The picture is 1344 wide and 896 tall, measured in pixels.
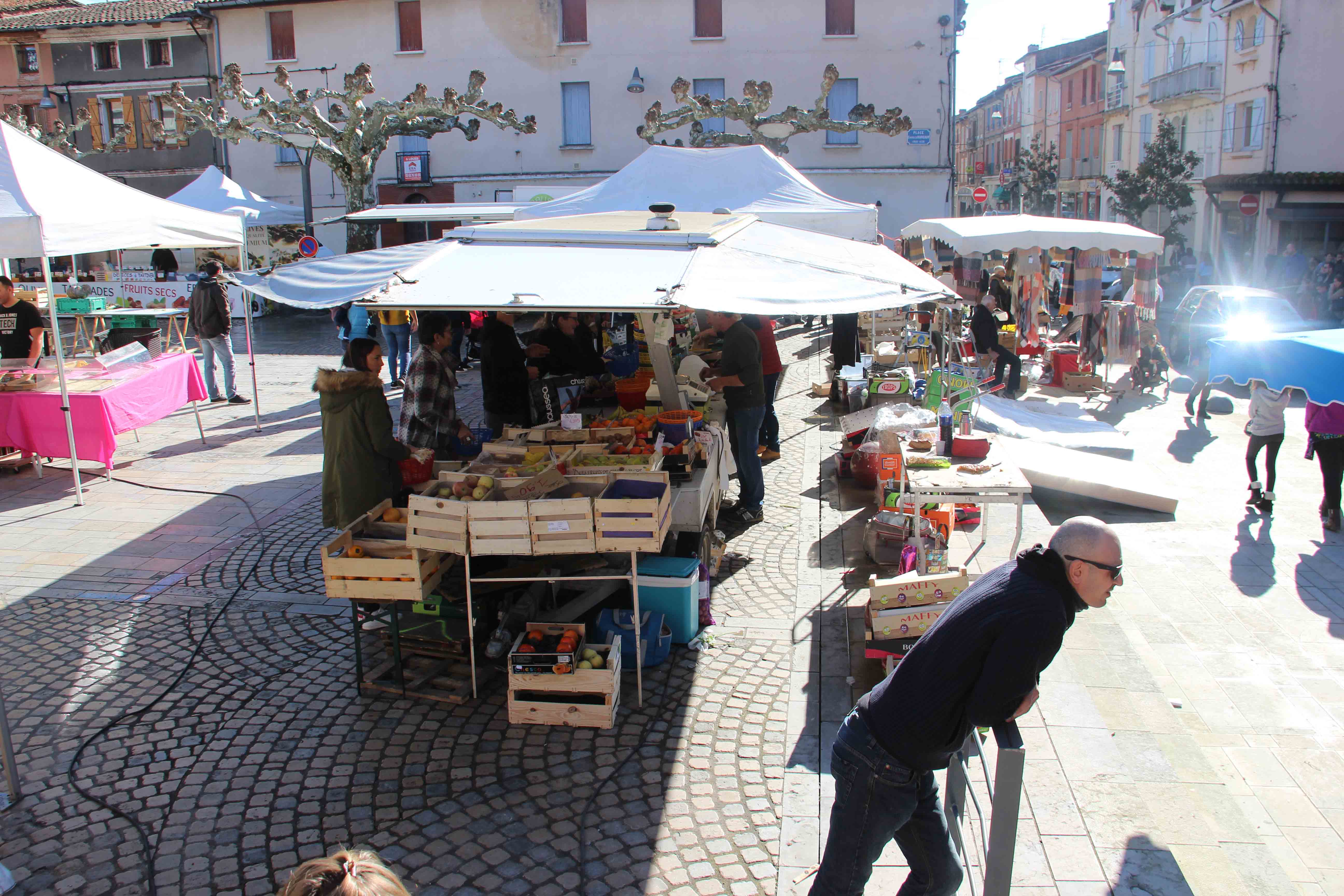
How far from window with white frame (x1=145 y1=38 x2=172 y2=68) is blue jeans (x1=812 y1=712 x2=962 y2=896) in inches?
1509

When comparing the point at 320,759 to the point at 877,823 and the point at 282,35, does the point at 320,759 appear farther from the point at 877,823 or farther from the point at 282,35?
the point at 282,35

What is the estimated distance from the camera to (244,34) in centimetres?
3148

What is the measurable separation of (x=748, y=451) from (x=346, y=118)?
1992 centimetres

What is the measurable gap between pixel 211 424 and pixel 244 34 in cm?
2563

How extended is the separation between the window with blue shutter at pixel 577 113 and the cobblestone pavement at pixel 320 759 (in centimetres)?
2557

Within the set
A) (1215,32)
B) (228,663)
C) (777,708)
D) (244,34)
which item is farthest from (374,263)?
(1215,32)

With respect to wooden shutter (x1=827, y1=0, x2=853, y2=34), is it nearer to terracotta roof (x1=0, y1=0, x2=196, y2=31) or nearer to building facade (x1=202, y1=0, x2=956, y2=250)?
building facade (x1=202, y1=0, x2=956, y2=250)

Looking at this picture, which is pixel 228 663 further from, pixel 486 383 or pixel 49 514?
pixel 49 514

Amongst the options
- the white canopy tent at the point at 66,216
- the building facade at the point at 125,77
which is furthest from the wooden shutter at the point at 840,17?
the white canopy tent at the point at 66,216

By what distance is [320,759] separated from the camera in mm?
4469

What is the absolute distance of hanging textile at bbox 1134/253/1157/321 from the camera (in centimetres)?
1462

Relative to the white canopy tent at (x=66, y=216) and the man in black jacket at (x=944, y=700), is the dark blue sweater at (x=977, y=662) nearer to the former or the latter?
the man in black jacket at (x=944, y=700)

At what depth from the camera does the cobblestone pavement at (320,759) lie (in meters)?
3.76

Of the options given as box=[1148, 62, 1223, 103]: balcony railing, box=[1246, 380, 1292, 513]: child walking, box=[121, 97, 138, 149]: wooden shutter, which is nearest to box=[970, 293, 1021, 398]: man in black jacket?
box=[1246, 380, 1292, 513]: child walking
